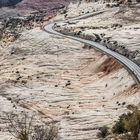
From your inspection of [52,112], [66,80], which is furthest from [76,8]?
[52,112]

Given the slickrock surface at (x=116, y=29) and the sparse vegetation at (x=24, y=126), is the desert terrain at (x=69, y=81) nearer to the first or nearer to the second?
the slickrock surface at (x=116, y=29)

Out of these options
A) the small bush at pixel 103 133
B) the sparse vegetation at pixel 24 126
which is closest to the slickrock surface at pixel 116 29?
the sparse vegetation at pixel 24 126

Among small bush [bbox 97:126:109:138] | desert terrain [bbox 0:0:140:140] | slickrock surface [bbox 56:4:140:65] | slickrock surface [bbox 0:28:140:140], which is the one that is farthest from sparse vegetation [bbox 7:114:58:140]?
slickrock surface [bbox 56:4:140:65]

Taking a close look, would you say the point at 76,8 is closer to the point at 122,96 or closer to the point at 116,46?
the point at 116,46

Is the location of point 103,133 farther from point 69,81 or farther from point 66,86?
point 69,81

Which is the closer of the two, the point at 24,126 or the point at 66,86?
the point at 24,126

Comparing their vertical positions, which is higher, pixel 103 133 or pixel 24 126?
pixel 103 133

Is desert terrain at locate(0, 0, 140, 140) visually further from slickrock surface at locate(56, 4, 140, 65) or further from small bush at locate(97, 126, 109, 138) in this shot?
small bush at locate(97, 126, 109, 138)

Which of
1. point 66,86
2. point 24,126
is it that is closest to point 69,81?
point 66,86
